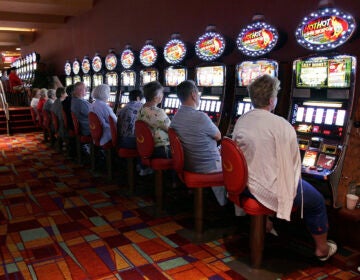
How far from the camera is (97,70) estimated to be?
26.0 ft

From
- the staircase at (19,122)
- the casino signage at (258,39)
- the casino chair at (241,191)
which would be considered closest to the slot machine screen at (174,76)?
the casino signage at (258,39)

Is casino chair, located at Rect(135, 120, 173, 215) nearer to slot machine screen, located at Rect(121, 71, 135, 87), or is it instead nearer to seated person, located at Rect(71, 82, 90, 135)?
seated person, located at Rect(71, 82, 90, 135)

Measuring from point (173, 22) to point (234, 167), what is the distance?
4.24 metres

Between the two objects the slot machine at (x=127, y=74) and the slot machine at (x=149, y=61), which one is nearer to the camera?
the slot machine at (x=149, y=61)

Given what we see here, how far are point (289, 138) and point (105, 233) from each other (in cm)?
203

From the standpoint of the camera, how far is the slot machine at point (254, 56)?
3590 mm

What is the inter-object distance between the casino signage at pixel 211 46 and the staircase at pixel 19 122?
26.2ft

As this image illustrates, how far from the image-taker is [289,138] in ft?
7.75

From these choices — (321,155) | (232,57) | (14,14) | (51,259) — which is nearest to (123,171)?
(232,57)

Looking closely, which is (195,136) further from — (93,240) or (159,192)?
(93,240)

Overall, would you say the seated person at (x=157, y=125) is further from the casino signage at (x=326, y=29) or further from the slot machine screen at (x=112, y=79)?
the slot machine screen at (x=112, y=79)

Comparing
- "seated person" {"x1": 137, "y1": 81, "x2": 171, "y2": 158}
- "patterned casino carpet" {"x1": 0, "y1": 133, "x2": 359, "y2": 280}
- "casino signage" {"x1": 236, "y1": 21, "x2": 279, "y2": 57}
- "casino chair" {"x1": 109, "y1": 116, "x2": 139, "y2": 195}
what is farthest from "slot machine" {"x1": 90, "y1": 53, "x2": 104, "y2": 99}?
"casino signage" {"x1": 236, "y1": 21, "x2": 279, "y2": 57}

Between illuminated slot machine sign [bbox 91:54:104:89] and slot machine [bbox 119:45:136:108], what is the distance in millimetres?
1085

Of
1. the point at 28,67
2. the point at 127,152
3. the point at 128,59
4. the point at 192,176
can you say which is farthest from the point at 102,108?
the point at 28,67
